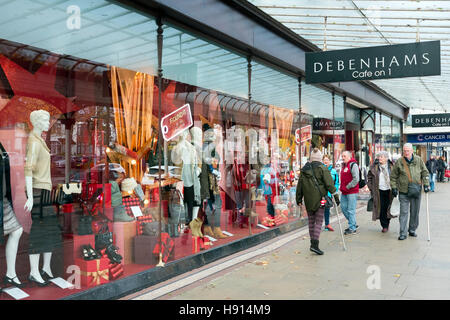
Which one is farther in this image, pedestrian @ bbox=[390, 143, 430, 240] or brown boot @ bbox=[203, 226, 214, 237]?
pedestrian @ bbox=[390, 143, 430, 240]

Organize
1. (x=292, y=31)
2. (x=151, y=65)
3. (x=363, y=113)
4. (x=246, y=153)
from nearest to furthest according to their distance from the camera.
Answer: (x=151, y=65) → (x=246, y=153) → (x=292, y=31) → (x=363, y=113)

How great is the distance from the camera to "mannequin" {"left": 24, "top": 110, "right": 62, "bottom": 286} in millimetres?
4680

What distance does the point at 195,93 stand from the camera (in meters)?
6.87

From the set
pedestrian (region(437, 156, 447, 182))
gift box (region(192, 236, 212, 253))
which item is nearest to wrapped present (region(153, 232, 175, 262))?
gift box (region(192, 236, 212, 253))

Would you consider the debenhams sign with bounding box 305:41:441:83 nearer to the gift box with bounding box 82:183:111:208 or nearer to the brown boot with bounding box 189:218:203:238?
the brown boot with bounding box 189:218:203:238

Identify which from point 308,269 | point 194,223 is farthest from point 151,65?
point 308,269

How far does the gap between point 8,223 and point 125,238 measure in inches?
63.7

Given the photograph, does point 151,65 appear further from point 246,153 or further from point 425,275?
point 425,275

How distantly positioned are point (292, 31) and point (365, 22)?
Answer: 5.07ft

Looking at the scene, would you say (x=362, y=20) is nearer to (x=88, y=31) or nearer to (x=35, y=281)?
(x=88, y=31)

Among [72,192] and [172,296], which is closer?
[172,296]

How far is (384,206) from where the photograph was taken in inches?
361

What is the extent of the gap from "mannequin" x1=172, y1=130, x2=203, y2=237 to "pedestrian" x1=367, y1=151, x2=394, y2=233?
4398 millimetres

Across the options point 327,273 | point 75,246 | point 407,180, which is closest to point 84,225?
point 75,246
